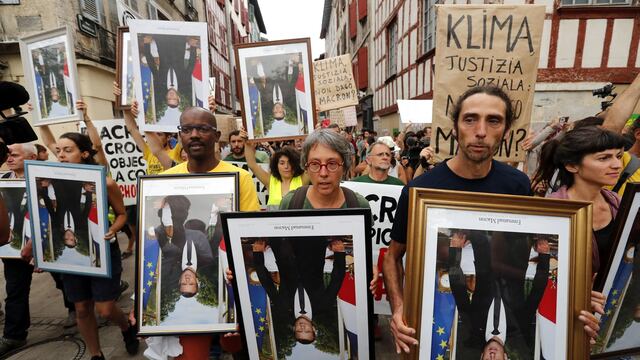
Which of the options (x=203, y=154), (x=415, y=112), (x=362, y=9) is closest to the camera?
(x=203, y=154)

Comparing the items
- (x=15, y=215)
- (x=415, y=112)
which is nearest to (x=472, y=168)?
(x=15, y=215)

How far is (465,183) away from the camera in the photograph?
1.37 meters

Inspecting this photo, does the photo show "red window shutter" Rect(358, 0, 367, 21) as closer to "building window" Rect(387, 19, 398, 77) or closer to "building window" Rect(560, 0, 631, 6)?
"building window" Rect(387, 19, 398, 77)

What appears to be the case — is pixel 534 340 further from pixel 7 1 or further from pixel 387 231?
pixel 7 1

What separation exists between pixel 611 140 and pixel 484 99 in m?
0.92

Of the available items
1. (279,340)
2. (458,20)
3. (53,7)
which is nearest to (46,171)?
(279,340)

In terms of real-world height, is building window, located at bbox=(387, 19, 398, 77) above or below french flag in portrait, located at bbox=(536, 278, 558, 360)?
above

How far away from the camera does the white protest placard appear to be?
6297 millimetres

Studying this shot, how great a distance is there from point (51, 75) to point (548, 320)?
4130 millimetres

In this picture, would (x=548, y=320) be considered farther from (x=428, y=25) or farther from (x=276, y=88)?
(x=428, y=25)

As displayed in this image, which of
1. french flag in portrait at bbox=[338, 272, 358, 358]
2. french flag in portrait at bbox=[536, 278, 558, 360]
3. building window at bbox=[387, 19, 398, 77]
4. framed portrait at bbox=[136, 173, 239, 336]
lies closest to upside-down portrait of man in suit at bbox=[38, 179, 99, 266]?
framed portrait at bbox=[136, 173, 239, 336]

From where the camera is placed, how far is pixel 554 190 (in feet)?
6.65

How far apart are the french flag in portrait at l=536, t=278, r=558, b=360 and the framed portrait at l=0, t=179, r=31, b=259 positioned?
368 cm

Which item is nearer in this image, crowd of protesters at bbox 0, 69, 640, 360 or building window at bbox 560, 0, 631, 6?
crowd of protesters at bbox 0, 69, 640, 360
